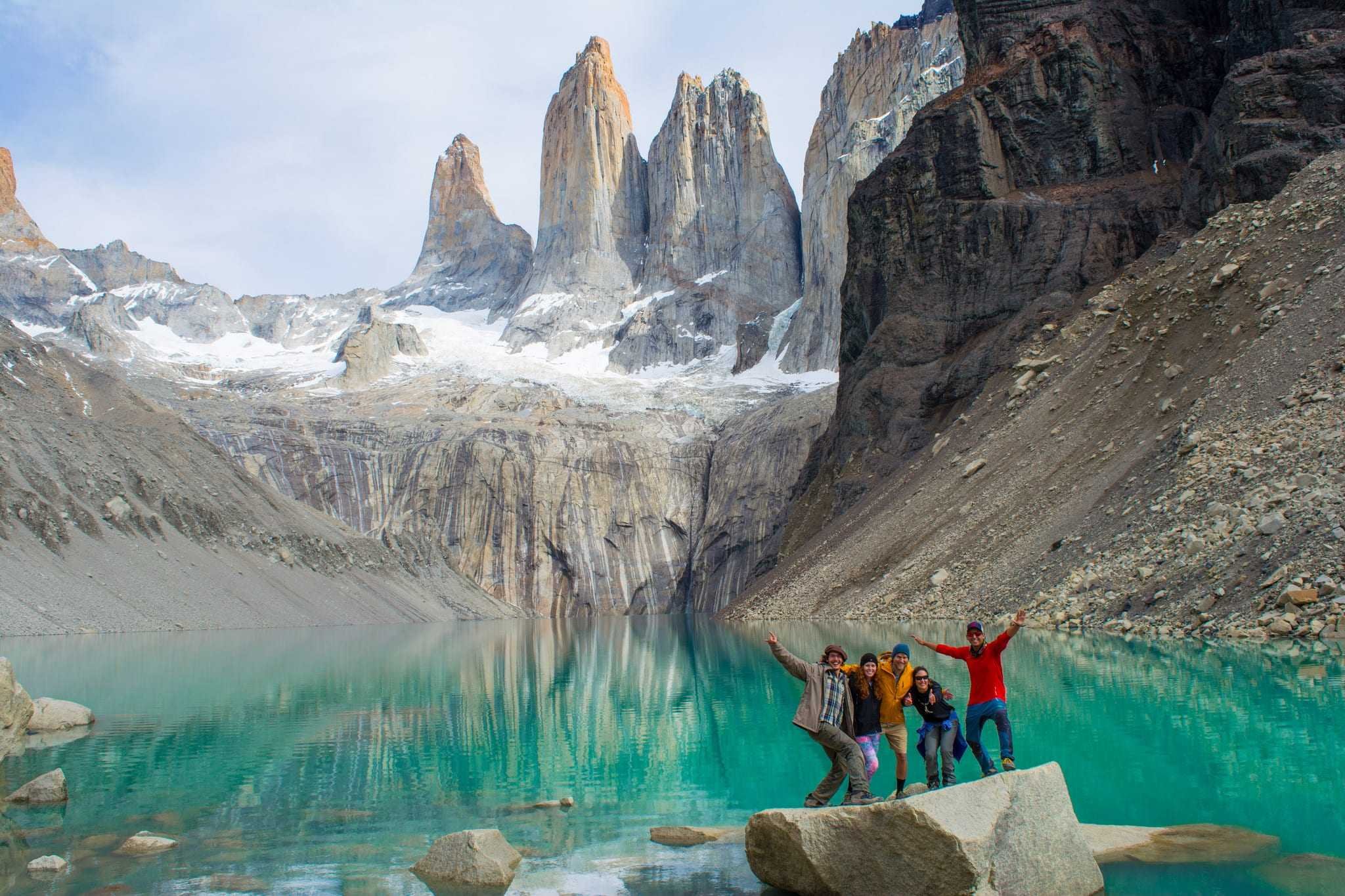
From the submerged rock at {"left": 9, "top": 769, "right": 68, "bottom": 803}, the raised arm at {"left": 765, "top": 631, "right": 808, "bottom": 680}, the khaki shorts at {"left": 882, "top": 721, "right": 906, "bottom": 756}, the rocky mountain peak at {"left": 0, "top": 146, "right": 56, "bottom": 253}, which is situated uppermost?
the rocky mountain peak at {"left": 0, "top": 146, "right": 56, "bottom": 253}

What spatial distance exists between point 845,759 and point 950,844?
221 centimetres

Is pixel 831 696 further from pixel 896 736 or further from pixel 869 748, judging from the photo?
pixel 896 736

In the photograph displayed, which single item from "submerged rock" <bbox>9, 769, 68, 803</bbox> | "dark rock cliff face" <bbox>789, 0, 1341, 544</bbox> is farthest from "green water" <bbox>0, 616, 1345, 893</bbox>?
"dark rock cliff face" <bbox>789, 0, 1341, 544</bbox>

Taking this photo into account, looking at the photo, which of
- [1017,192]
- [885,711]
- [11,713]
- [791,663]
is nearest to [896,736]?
[885,711]

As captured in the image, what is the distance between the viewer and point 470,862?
8.11 m

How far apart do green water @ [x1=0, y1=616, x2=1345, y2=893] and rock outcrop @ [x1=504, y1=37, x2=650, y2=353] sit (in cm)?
12065

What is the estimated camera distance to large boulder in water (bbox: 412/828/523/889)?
8023 millimetres

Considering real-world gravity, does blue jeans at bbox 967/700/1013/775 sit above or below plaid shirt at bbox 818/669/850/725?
below

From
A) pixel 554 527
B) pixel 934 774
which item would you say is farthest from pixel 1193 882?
pixel 554 527

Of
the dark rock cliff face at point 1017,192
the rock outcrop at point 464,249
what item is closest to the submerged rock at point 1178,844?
the dark rock cliff face at point 1017,192

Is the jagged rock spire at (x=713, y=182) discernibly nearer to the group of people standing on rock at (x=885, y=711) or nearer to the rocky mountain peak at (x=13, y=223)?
the rocky mountain peak at (x=13, y=223)

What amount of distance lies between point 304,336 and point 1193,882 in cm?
16528

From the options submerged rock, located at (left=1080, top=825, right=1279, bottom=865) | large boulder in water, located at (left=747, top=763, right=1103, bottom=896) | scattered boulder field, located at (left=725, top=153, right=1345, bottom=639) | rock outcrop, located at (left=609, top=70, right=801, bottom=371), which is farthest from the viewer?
rock outcrop, located at (left=609, top=70, right=801, bottom=371)

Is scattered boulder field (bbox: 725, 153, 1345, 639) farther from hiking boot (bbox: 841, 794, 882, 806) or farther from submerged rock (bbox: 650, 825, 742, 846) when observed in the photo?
submerged rock (bbox: 650, 825, 742, 846)
